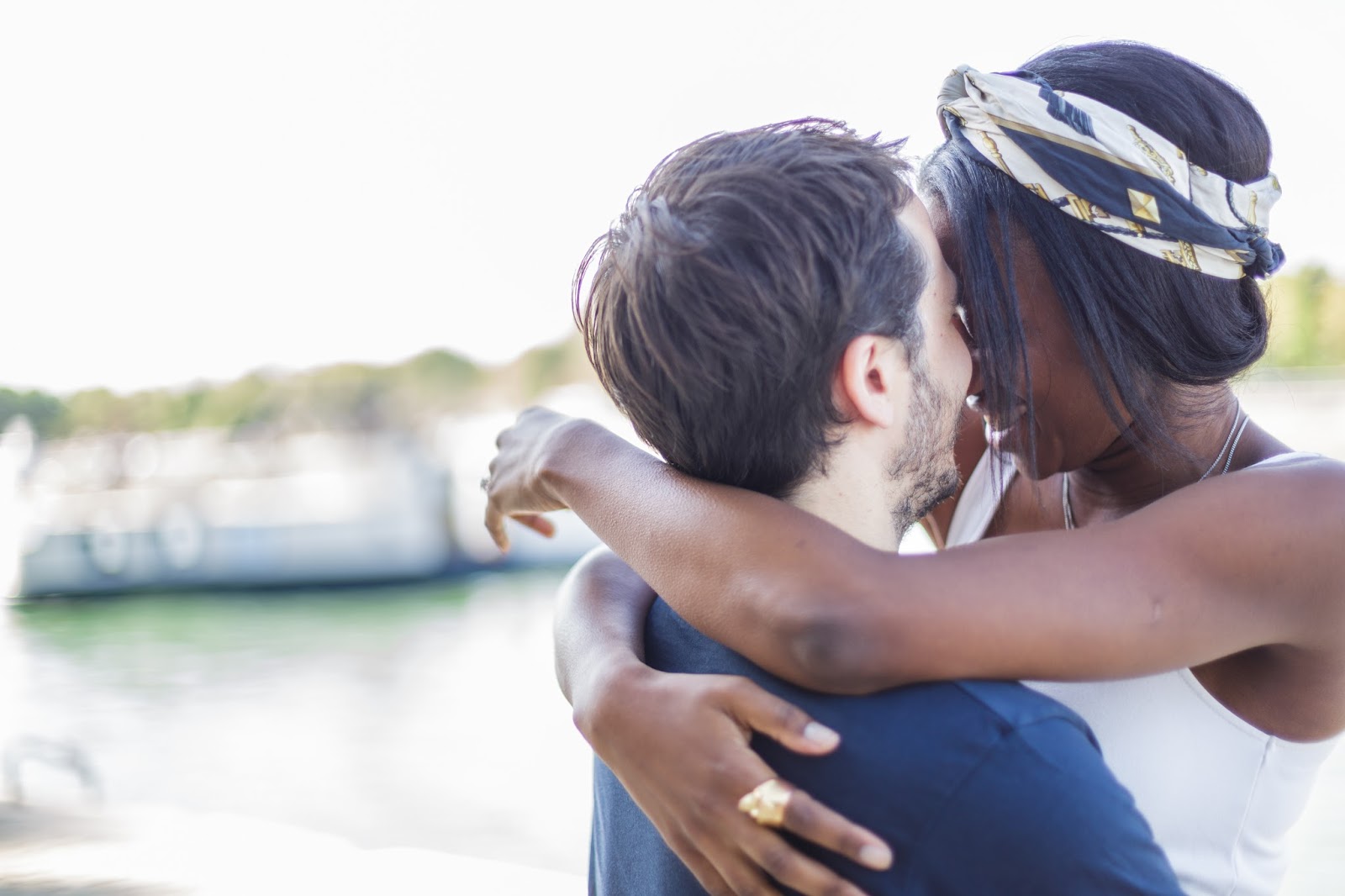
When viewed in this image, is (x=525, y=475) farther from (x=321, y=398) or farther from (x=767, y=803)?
(x=321, y=398)

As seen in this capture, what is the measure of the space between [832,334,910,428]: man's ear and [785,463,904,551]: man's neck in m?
0.05

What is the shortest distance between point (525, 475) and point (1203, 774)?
822mm

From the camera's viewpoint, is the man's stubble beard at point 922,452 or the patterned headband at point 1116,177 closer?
the man's stubble beard at point 922,452

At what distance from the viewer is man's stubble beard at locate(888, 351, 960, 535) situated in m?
1.10

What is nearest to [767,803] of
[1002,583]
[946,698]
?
[946,698]

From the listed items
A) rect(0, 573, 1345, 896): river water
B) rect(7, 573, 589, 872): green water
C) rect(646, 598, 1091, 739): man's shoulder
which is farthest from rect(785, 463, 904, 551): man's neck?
rect(7, 573, 589, 872): green water

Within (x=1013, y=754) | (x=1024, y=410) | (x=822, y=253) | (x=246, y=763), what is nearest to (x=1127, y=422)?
(x=1024, y=410)

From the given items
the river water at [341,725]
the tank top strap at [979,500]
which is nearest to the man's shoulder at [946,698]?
the tank top strap at [979,500]

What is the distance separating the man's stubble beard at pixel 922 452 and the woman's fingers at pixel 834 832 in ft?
1.06

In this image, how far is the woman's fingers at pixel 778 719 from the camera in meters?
0.88

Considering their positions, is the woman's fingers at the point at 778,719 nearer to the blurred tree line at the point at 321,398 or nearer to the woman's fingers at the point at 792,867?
the woman's fingers at the point at 792,867

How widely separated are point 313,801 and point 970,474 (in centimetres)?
441

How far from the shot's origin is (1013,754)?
817 mm

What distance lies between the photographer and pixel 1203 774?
1244 mm
